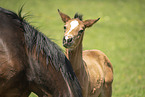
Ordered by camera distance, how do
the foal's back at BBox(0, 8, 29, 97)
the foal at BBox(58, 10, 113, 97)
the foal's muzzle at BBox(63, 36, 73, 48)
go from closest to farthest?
1. the foal's back at BBox(0, 8, 29, 97)
2. the foal's muzzle at BBox(63, 36, 73, 48)
3. the foal at BBox(58, 10, 113, 97)

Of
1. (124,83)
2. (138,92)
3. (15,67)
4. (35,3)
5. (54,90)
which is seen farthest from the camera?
(35,3)

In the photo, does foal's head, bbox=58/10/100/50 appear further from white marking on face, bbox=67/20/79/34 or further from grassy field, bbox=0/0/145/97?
grassy field, bbox=0/0/145/97

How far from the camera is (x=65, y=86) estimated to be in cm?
236

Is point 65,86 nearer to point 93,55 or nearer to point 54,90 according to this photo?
point 54,90

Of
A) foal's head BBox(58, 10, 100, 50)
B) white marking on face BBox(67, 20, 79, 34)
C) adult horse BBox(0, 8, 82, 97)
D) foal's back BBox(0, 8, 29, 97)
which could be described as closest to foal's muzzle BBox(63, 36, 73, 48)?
foal's head BBox(58, 10, 100, 50)

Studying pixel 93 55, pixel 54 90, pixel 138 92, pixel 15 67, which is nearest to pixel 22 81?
pixel 15 67

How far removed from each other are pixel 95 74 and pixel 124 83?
11.1 ft

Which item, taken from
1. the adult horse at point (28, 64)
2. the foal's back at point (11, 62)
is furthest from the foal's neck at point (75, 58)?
the foal's back at point (11, 62)

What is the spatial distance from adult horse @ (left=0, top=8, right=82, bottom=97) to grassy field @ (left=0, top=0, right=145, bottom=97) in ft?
1.30

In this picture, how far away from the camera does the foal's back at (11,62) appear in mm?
2070

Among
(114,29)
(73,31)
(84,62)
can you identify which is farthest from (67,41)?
(114,29)

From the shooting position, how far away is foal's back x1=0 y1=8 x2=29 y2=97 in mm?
2070

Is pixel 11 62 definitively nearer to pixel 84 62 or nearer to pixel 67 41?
pixel 67 41

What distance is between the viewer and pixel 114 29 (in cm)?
1599
